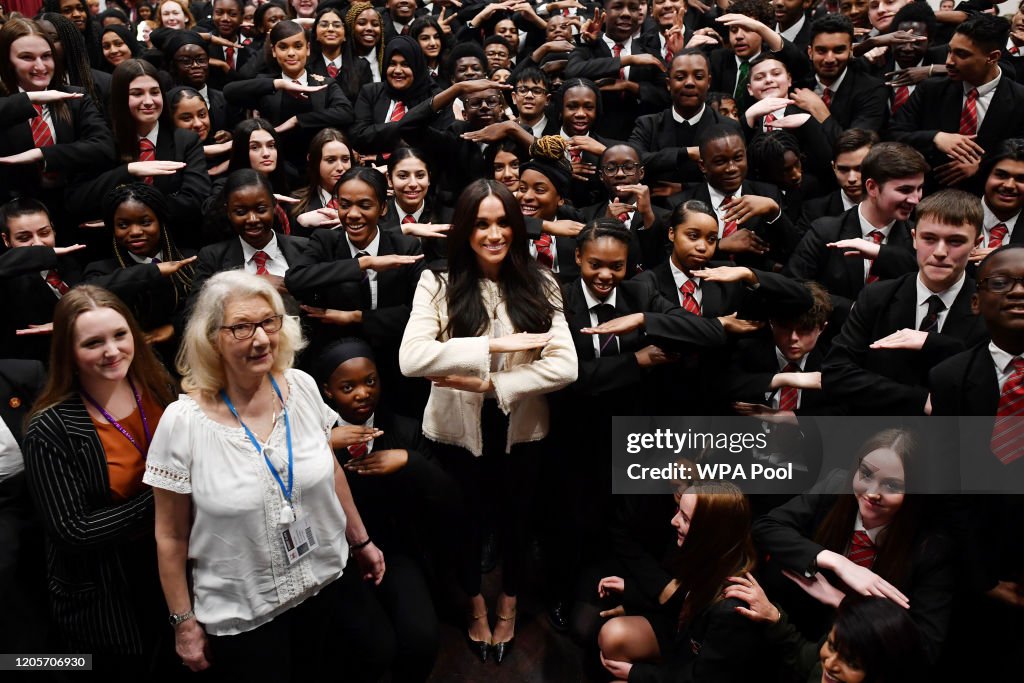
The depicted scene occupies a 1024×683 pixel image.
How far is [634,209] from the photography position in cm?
439

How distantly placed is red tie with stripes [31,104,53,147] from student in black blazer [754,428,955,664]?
12.9ft

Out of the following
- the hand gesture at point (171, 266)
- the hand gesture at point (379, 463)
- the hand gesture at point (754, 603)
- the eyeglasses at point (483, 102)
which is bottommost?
the hand gesture at point (754, 603)

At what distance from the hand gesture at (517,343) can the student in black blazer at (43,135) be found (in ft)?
8.51

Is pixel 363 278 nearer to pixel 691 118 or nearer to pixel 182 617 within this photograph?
pixel 182 617

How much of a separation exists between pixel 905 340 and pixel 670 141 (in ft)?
8.36

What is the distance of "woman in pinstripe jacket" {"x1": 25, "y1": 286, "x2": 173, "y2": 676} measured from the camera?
2.44 metres

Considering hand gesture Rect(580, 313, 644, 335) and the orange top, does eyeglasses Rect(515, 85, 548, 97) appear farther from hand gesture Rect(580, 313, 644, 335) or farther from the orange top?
the orange top

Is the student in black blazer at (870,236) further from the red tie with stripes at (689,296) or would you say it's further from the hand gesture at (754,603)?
the hand gesture at (754,603)

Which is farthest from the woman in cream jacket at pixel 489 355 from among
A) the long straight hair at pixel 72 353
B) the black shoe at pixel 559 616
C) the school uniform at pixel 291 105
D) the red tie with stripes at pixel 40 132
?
the school uniform at pixel 291 105

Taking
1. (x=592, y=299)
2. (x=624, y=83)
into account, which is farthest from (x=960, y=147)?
(x=592, y=299)

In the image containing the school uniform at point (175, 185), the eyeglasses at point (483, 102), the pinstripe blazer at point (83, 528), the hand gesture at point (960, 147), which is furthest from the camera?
the eyeglasses at point (483, 102)

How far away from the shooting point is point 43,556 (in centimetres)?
288

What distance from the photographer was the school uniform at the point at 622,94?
232 inches

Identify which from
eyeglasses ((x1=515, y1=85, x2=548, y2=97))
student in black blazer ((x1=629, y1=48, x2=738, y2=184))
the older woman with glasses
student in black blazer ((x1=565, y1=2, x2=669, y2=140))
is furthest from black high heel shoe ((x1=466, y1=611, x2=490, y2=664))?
student in black blazer ((x1=565, y1=2, x2=669, y2=140))
